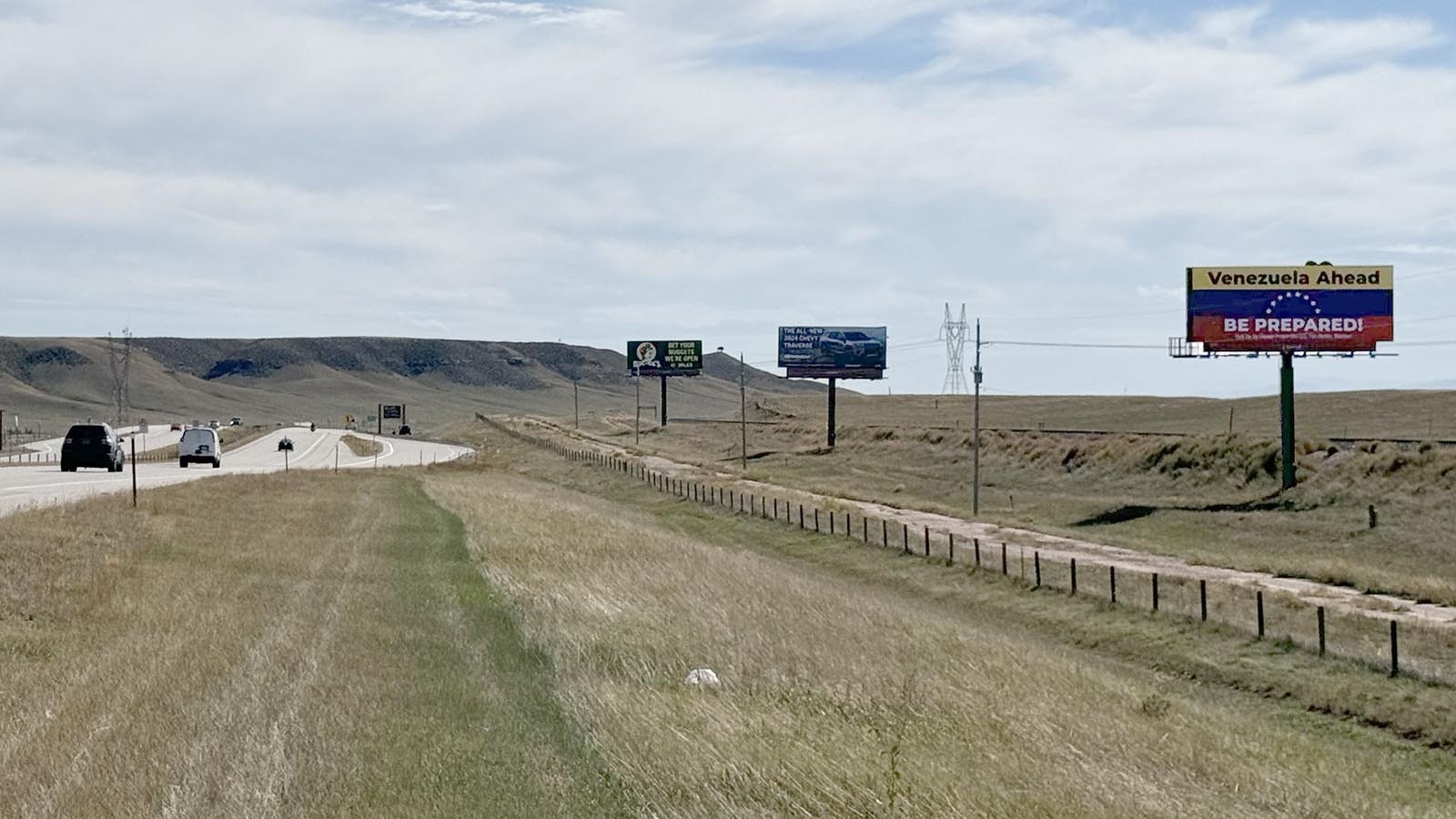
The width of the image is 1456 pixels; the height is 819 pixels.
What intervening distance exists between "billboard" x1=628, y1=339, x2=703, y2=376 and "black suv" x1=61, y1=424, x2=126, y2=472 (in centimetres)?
8427

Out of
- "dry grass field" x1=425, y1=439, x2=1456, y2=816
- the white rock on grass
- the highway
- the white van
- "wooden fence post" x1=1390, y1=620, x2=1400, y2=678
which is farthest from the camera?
the white van

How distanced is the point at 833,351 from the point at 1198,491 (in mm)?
43014

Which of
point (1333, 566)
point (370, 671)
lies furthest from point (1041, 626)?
point (370, 671)

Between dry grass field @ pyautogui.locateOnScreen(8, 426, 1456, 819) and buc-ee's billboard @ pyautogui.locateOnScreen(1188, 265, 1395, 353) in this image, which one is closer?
dry grass field @ pyautogui.locateOnScreen(8, 426, 1456, 819)

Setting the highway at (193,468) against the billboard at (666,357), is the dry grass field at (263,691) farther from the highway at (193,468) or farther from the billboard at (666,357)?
the billboard at (666,357)

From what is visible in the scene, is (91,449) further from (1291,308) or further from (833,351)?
(833,351)

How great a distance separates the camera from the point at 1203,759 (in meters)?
14.4

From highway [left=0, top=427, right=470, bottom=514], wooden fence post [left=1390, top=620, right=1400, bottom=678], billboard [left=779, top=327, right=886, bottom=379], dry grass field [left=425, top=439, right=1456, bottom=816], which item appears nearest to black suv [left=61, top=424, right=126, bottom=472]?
highway [left=0, top=427, right=470, bottom=514]

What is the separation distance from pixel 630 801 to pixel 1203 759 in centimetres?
663

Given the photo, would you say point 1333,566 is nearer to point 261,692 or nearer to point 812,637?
point 812,637

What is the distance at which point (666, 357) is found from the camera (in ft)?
466

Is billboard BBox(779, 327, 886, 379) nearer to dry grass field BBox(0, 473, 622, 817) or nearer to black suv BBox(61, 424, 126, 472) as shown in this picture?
black suv BBox(61, 424, 126, 472)

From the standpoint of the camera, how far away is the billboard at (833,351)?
109 meters

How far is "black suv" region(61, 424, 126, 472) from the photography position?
2224 inches
